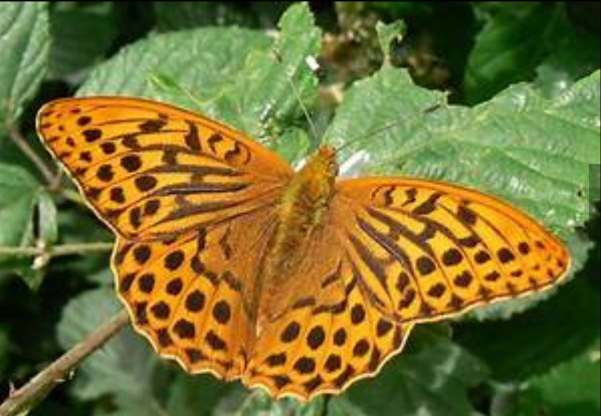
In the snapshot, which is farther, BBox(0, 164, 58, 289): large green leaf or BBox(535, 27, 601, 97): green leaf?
BBox(535, 27, 601, 97): green leaf

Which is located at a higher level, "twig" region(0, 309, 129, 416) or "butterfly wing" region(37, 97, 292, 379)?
"butterfly wing" region(37, 97, 292, 379)

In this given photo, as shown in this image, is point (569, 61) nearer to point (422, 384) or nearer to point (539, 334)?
point (539, 334)

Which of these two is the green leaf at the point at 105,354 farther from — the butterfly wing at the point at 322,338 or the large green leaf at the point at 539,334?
the butterfly wing at the point at 322,338

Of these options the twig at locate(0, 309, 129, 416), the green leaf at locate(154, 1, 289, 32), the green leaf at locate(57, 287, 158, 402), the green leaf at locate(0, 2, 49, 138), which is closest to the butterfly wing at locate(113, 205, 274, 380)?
the twig at locate(0, 309, 129, 416)

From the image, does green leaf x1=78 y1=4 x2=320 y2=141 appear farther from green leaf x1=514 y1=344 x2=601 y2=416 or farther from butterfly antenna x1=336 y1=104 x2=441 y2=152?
green leaf x1=514 y1=344 x2=601 y2=416

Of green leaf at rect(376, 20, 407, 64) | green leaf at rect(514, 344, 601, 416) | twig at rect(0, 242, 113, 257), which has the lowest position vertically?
green leaf at rect(514, 344, 601, 416)

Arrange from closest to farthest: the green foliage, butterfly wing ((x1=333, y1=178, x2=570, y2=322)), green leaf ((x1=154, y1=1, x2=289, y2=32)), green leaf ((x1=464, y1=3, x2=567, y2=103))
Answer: butterfly wing ((x1=333, y1=178, x2=570, y2=322)) < the green foliage < green leaf ((x1=464, y1=3, x2=567, y2=103)) < green leaf ((x1=154, y1=1, x2=289, y2=32))

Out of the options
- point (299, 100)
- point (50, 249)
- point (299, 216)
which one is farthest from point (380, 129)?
point (50, 249)

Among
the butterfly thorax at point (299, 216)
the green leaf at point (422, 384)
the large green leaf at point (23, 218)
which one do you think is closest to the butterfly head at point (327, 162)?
the butterfly thorax at point (299, 216)
